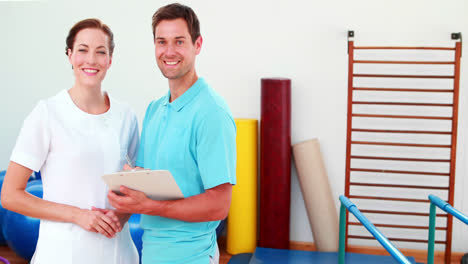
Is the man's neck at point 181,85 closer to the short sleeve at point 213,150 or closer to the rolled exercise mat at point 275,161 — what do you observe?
the short sleeve at point 213,150

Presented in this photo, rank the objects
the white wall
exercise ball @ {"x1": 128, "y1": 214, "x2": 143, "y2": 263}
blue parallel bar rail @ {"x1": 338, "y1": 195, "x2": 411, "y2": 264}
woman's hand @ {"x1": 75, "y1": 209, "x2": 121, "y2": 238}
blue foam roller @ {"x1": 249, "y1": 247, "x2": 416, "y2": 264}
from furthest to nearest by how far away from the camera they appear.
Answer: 1. the white wall
2. blue foam roller @ {"x1": 249, "y1": 247, "x2": 416, "y2": 264}
3. exercise ball @ {"x1": 128, "y1": 214, "x2": 143, "y2": 263}
4. blue parallel bar rail @ {"x1": 338, "y1": 195, "x2": 411, "y2": 264}
5. woman's hand @ {"x1": 75, "y1": 209, "x2": 121, "y2": 238}

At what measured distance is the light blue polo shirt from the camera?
1.38m

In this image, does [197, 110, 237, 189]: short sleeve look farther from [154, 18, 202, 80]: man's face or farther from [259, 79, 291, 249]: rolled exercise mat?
[259, 79, 291, 249]: rolled exercise mat

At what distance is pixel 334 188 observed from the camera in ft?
12.3

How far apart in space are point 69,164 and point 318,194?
243cm

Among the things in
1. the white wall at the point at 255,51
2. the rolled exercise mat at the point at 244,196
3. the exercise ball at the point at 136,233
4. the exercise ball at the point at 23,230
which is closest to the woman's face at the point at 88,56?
the exercise ball at the point at 136,233

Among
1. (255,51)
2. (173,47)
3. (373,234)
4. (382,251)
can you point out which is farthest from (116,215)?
(382,251)

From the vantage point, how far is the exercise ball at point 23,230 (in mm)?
2920

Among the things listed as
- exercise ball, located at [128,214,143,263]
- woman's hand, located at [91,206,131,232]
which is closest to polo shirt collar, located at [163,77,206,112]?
woman's hand, located at [91,206,131,232]

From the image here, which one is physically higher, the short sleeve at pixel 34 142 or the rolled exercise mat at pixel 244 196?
the short sleeve at pixel 34 142

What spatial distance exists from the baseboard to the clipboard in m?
2.65

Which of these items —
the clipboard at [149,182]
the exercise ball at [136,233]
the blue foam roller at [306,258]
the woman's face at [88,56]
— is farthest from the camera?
the blue foam roller at [306,258]

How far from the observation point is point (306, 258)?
337 centimetres

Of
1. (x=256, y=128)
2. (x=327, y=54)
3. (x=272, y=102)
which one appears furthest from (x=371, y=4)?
(x=256, y=128)
